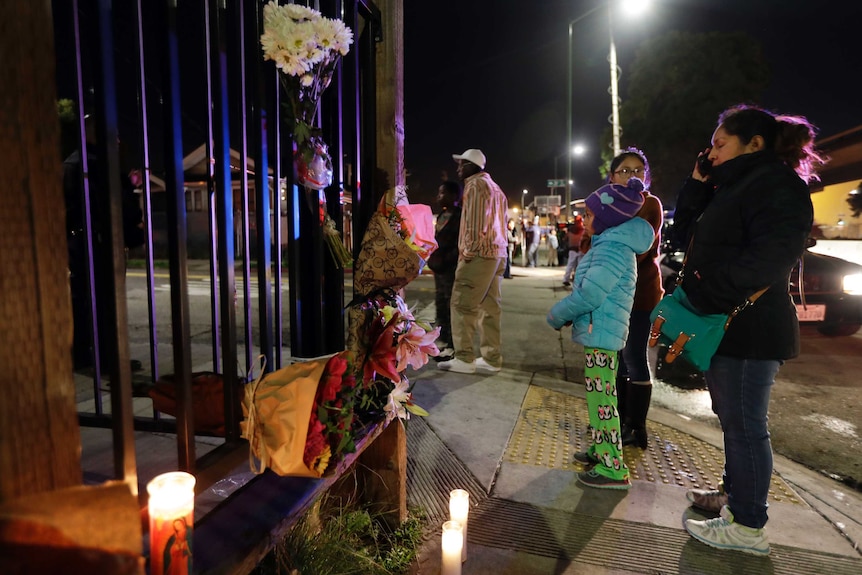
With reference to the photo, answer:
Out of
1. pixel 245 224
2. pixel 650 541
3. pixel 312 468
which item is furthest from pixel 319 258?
pixel 650 541

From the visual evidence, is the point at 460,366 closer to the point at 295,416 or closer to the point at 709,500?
the point at 709,500

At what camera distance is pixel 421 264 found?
2.39 meters

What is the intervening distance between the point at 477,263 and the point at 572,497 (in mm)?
2511

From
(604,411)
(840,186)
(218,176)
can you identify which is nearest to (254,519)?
(218,176)

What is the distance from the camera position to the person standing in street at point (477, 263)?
492cm

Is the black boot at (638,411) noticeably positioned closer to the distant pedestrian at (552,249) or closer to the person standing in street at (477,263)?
the person standing in street at (477,263)

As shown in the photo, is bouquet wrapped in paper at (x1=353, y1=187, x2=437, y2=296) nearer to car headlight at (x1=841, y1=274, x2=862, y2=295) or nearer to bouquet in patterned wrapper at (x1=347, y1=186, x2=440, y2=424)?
bouquet in patterned wrapper at (x1=347, y1=186, x2=440, y2=424)

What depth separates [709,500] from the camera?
2.78m

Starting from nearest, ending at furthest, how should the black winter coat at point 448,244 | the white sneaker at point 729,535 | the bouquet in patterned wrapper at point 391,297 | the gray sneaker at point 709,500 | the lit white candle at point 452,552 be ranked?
the lit white candle at point 452,552 < the bouquet in patterned wrapper at point 391,297 < the white sneaker at point 729,535 < the gray sneaker at point 709,500 < the black winter coat at point 448,244

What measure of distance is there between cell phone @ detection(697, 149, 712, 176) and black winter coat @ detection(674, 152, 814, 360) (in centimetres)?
38

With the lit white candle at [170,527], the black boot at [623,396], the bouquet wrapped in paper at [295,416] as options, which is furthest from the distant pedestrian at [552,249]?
the lit white candle at [170,527]

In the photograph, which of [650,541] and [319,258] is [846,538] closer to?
[650,541]

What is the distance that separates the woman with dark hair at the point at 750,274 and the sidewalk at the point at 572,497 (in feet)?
0.85

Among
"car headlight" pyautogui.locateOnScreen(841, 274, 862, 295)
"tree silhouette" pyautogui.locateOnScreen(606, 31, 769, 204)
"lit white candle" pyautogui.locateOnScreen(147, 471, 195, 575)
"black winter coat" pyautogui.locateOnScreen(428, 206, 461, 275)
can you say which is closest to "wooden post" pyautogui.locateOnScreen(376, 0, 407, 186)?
"lit white candle" pyautogui.locateOnScreen(147, 471, 195, 575)
